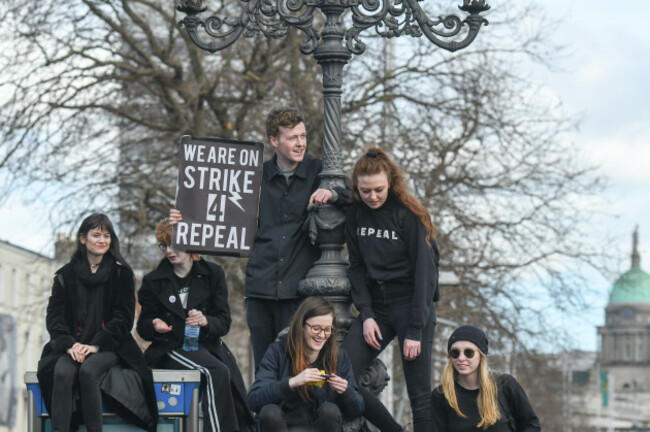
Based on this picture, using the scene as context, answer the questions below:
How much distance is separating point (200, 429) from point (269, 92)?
16.1 m

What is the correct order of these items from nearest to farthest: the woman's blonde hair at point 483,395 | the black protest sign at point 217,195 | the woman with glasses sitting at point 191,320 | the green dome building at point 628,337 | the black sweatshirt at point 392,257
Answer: the woman's blonde hair at point 483,395 → the black sweatshirt at point 392,257 → the woman with glasses sitting at point 191,320 → the black protest sign at point 217,195 → the green dome building at point 628,337

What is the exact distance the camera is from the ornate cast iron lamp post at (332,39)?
→ 1046 centimetres

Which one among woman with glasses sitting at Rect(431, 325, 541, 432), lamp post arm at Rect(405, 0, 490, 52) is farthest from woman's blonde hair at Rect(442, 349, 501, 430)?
lamp post arm at Rect(405, 0, 490, 52)

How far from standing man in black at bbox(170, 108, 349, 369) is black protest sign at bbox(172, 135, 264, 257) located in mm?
98

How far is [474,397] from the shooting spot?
32.0 ft

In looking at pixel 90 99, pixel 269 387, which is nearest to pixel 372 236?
pixel 269 387

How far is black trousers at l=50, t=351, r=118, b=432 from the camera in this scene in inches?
374

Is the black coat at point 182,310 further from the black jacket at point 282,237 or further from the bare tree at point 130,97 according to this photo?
the bare tree at point 130,97

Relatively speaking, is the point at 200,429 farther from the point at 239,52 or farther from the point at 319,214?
the point at 239,52

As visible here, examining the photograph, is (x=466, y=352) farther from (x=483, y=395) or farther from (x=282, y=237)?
(x=282, y=237)

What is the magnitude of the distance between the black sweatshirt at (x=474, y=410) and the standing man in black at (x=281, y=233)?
1287mm

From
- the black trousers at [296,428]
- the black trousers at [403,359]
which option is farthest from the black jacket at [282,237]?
the black trousers at [296,428]

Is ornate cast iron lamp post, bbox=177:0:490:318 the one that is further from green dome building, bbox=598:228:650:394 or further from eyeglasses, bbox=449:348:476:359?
green dome building, bbox=598:228:650:394

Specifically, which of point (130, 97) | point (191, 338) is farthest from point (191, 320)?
point (130, 97)
